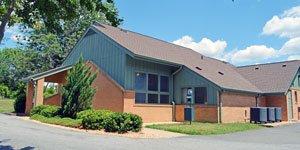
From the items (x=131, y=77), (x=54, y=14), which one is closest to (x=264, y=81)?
(x=131, y=77)

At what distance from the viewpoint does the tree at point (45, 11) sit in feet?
25.4

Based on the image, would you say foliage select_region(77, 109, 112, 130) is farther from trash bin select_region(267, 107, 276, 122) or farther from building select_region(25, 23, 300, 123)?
trash bin select_region(267, 107, 276, 122)

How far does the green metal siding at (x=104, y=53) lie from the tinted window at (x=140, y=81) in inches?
49.8

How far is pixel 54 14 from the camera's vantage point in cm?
824

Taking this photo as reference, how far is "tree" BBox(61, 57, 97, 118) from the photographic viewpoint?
21.8m

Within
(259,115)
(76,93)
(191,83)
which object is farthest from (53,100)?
(259,115)

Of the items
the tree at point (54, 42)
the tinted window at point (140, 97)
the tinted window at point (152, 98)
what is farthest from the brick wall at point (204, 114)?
the tree at point (54, 42)

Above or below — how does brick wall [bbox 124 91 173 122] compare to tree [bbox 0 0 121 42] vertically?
below

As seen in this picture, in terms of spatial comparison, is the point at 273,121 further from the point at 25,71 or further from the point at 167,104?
the point at 25,71

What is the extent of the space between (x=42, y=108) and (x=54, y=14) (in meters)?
17.2

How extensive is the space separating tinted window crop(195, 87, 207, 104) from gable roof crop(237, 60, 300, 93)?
9340 mm

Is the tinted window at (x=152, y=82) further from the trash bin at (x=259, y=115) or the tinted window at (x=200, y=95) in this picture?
the trash bin at (x=259, y=115)

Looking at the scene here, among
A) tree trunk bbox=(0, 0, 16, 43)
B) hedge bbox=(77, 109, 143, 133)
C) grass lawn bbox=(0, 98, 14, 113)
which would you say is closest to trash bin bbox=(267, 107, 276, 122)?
hedge bbox=(77, 109, 143, 133)

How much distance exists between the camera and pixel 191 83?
85.2 feet
